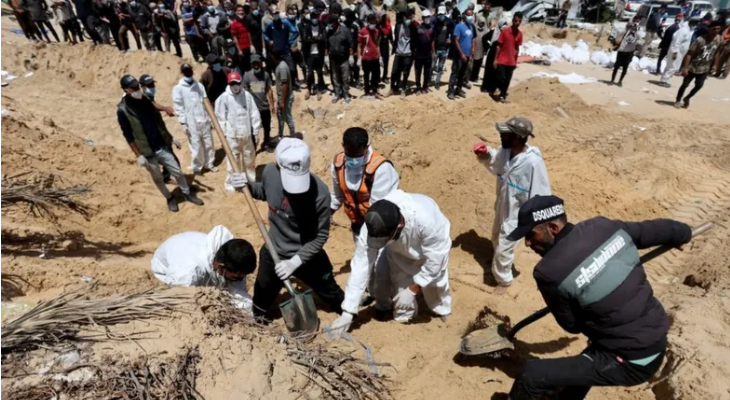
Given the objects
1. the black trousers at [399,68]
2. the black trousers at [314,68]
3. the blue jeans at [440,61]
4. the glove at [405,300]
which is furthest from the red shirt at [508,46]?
the glove at [405,300]

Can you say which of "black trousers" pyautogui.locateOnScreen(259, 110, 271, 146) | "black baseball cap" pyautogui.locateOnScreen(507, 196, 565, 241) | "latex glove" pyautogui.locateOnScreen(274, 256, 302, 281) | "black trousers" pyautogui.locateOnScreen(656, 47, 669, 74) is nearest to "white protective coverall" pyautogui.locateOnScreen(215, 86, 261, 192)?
"black trousers" pyautogui.locateOnScreen(259, 110, 271, 146)

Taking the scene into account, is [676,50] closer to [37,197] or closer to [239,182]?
[239,182]

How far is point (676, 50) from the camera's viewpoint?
11219 mm

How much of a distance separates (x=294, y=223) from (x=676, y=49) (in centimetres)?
1313

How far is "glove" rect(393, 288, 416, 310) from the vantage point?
3.30m

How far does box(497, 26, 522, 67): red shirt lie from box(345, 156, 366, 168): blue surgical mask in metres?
6.68

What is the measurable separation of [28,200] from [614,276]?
5119mm

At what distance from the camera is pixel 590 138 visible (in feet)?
24.8

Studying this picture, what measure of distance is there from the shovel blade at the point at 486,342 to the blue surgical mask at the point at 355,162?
5.54ft

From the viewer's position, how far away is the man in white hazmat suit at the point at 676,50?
36.2ft

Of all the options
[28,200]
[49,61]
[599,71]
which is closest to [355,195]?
[28,200]

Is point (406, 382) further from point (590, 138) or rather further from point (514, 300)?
point (590, 138)

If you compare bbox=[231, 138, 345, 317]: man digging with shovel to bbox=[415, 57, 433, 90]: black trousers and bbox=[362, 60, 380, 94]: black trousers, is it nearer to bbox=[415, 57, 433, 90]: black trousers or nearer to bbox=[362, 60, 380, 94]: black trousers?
bbox=[362, 60, 380, 94]: black trousers

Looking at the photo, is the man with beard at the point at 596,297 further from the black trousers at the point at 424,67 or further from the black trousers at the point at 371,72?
the black trousers at the point at 424,67
